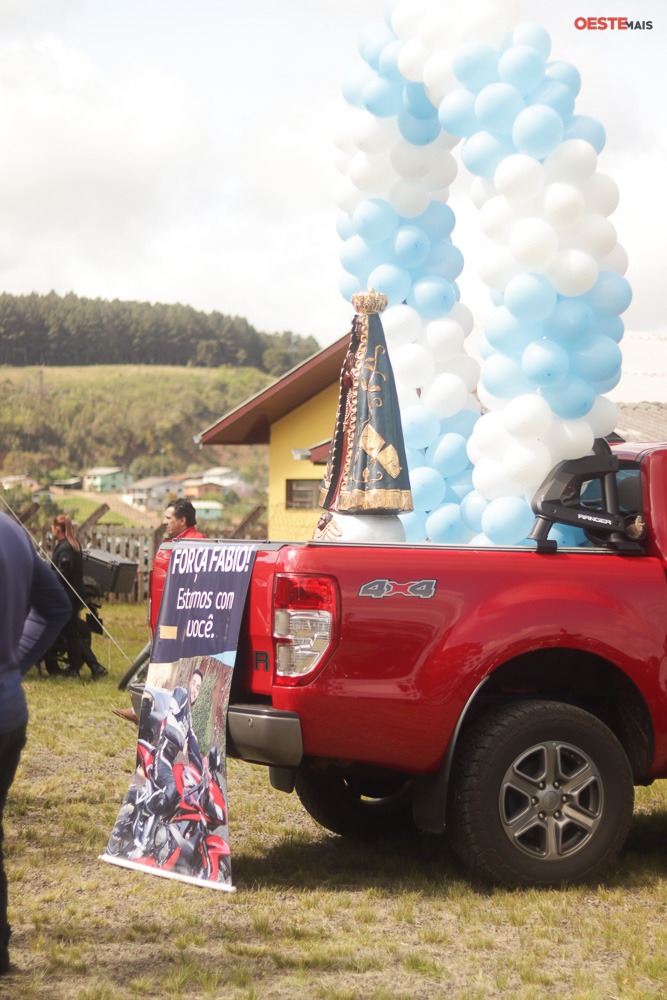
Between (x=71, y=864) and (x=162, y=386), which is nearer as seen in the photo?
(x=71, y=864)

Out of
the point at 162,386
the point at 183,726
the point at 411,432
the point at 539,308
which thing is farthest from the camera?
the point at 162,386

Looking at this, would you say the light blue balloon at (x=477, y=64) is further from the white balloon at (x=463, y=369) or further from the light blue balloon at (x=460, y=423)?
the light blue balloon at (x=460, y=423)

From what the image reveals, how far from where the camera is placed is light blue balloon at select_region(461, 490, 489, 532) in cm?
815

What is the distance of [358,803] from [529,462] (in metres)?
2.36

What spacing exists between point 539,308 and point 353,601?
3.15 meters

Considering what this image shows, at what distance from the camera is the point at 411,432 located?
882 cm

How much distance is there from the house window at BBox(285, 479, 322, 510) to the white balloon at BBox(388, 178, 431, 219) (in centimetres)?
1778

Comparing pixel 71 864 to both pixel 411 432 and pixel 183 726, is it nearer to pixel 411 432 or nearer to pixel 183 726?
pixel 183 726

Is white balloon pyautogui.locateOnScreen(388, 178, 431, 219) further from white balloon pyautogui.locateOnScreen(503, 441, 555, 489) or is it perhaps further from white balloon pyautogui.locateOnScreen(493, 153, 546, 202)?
white balloon pyautogui.locateOnScreen(503, 441, 555, 489)

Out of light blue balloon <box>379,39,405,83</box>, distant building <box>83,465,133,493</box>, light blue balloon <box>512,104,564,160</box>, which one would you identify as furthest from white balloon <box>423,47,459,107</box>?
distant building <box>83,465,133,493</box>

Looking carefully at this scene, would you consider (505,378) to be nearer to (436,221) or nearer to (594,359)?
(594,359)

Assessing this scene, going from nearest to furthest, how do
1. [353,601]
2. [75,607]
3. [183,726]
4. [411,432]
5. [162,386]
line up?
1. [353,601]
2. [183,726]
3. [411,432]
4. [75,607]
5. [162,386]

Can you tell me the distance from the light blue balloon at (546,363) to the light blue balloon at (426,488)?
130 cm

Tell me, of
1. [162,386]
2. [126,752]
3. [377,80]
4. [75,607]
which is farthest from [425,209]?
A: [162,386]
